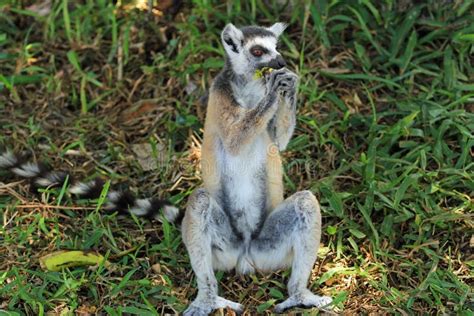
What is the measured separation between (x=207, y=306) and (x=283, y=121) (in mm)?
1280

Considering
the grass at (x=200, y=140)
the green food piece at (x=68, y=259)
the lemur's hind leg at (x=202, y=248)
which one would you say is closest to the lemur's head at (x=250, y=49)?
the lemur's hind leg at (x=202, y=248)

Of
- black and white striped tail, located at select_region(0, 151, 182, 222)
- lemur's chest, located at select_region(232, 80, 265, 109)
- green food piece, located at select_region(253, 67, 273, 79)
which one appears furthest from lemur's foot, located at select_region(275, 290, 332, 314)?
green food piece, located at select_region(253, 67, 273, 79)

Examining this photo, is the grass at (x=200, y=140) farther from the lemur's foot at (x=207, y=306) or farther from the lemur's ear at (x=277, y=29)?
the lemur's ear at (x=277, y=29)

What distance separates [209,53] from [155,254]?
2.14 m

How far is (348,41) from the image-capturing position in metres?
6.91

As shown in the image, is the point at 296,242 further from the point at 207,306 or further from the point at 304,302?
the point at 207,306

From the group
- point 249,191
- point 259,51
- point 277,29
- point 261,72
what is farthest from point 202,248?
point 277,29

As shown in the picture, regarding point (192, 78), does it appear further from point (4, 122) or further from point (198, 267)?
→ point (198, 267)

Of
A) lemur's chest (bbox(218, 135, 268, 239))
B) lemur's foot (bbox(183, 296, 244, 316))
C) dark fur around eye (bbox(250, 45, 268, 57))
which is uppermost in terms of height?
dark fur around eye (bbox(250, 45, 268, 57))

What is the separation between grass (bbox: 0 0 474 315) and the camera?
5156 millimetres

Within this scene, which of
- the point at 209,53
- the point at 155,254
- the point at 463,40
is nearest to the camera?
the point at 155,254

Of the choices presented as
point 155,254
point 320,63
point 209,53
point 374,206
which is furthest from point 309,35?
point 155,254

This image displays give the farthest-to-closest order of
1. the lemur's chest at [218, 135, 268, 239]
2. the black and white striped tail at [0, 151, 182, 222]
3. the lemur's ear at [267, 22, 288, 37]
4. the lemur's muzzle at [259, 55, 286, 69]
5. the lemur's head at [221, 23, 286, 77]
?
1. the black and white striped tail at [0, 151, 182, 222]
2. the lemur's ear at [267, 22, 288, 37]
3. the lemur's chest at [218, 135, 268, 239]
4. the lemur's head at [221, 23, 286, 77]
5. the lemur's muzzle at [259, 55, 286, 69]

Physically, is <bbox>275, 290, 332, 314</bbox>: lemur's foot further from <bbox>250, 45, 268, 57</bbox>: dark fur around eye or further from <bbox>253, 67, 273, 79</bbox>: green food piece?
<bbox>250, 45, 268, 57</bbox>: dark fur around eye
